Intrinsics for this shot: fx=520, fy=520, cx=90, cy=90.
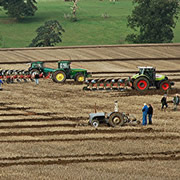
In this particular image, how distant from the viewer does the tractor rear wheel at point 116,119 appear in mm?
26269

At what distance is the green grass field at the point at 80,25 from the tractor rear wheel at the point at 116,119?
182 ft

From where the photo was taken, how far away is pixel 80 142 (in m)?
23.8

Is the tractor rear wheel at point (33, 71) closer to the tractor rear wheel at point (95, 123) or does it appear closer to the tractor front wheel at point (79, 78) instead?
the tractor front wheel at point (79, 78)

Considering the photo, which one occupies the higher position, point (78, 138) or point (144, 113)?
point (144, 113)

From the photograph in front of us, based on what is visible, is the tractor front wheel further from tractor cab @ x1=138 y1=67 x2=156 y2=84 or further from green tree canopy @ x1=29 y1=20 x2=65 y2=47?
green tree canopy @ x1=29 y1=20 x2=65 y2=47

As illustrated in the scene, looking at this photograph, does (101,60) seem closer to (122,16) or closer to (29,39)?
(29,39)

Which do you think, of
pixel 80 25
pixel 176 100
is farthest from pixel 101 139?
pixel 80 25

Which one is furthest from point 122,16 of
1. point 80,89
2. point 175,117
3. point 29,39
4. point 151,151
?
point 151,151

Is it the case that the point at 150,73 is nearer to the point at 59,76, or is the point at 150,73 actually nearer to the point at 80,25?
the point at 59,76

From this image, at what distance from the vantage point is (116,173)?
19.5 meters

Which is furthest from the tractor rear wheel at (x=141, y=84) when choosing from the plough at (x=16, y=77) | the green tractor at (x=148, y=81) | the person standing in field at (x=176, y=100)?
the plough at (x=16, y=77)

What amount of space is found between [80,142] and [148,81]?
14074 mm

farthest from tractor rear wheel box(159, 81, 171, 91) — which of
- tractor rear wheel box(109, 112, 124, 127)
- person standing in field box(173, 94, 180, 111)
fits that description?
tractor rear wheel box(109, 112, 124, 127)

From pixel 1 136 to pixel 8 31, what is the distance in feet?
222
